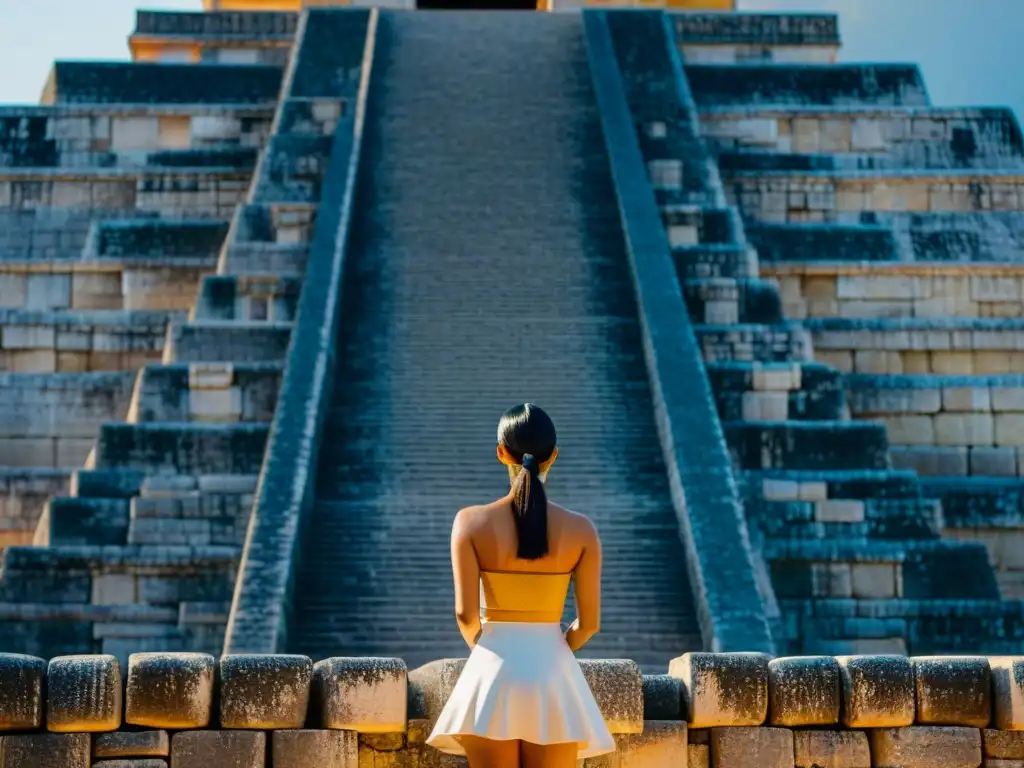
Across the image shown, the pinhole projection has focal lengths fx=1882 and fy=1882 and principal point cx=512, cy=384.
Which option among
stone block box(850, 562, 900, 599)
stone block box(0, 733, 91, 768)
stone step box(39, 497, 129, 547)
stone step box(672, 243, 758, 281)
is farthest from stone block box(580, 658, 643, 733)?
stone step box(672, 243, 758, 281)

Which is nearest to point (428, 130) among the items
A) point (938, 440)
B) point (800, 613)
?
point (938, 440)

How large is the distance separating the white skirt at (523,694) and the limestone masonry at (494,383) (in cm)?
122

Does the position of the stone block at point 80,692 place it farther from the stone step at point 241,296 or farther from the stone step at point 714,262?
the stone step at point 714,262

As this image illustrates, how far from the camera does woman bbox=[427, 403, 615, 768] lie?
21.8ft

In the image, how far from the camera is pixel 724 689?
8211 millimetres

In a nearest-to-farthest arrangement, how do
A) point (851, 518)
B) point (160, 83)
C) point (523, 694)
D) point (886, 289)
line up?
point (523, 694) < point (851, 518) < point (886, 289) < point (160, 83)

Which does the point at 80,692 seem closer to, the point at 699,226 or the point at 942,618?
the point at 942,618

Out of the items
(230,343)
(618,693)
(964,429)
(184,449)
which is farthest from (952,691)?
(964,429)

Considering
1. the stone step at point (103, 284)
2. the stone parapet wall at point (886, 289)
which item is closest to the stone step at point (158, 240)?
the stone step at point (103, 284)

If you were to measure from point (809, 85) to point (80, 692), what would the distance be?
1868 centimetres

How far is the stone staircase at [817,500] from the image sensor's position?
14797 millimetres

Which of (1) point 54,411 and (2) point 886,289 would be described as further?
(2) point 886,289

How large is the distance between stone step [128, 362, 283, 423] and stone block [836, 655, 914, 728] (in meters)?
8.97

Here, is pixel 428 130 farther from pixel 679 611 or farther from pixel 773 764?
pixel 773 764
